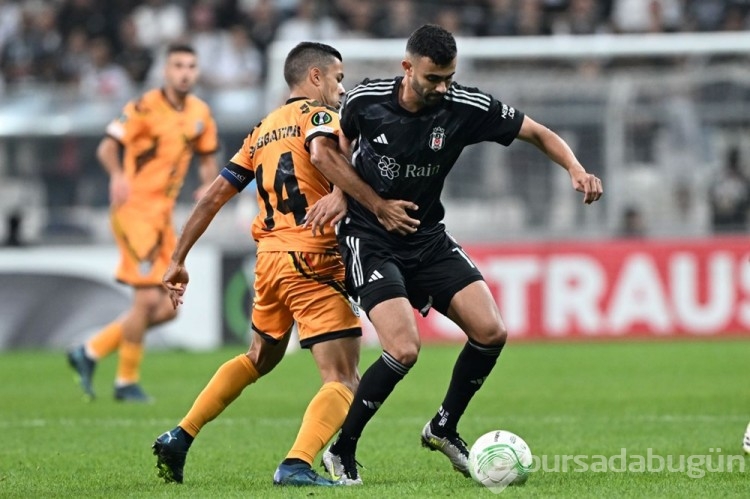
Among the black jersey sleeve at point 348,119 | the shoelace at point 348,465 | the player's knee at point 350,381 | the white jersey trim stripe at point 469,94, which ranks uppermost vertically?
the white jersey trim stripe at point 469,94

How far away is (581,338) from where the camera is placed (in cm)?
1664

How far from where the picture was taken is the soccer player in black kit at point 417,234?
6.30 m

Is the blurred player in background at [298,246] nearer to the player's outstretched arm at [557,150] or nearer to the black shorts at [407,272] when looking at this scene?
the black shorts at [407,272]

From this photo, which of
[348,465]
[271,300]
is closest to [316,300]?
[271,300]

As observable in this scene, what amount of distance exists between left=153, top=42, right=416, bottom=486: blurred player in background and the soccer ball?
686 millimetres

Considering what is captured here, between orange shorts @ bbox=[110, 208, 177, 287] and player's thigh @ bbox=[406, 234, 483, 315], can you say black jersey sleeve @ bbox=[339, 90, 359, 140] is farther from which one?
orange shorts @ bbox=[110, 208, 177, 287]

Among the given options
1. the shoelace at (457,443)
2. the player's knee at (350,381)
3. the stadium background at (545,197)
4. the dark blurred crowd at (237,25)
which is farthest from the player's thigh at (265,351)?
the dark blurred crowd at (237,25)

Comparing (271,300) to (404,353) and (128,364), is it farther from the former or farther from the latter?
(128,364)

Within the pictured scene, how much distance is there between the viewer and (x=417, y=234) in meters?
6.68

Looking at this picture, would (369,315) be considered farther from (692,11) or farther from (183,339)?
(692,11)

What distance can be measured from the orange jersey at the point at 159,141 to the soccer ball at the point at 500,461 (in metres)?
5.61

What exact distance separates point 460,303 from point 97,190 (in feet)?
37.6

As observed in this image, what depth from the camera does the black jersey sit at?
21.4ft

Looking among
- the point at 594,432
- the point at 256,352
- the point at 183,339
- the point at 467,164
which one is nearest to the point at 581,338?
the point at 467,164
